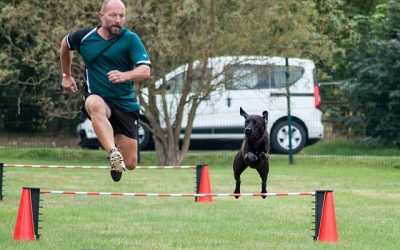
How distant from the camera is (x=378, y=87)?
72.4 feet

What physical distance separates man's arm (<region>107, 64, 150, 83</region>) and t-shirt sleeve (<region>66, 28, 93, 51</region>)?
2.46 ft

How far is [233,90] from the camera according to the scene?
859 inches

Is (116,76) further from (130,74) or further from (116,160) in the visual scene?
(116,160)

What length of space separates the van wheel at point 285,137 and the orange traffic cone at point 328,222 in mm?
12327

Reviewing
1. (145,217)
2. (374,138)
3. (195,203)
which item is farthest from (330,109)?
(145,217)

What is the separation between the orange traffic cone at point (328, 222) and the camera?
9.93 metres

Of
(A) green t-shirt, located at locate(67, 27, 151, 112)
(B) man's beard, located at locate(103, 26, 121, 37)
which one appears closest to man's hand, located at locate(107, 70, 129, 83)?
(A) green t-shirt, located at locate(67, 27, 151, 112)

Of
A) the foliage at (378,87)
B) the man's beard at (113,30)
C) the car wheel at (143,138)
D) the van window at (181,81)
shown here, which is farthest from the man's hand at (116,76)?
the car wheel at (143,138)

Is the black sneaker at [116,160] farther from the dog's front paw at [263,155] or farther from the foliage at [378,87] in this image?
the foliage at [378,87]

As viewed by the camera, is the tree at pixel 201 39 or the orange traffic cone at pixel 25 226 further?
the tree at pixel 201 39

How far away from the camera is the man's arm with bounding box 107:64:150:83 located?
862cm

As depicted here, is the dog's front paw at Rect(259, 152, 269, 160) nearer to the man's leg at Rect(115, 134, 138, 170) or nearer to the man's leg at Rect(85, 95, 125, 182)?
the man's leg at Rect(115, 134, 138, 170)

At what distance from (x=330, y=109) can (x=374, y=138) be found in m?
1.44

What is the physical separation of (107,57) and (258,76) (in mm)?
12669
